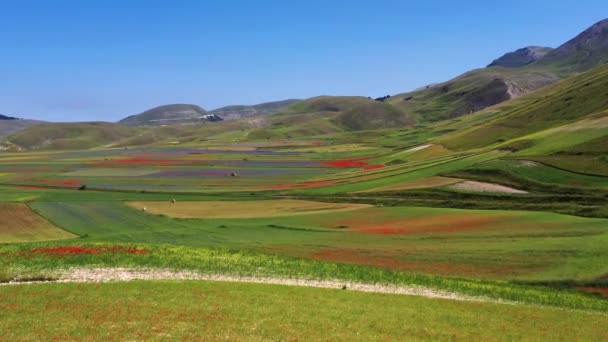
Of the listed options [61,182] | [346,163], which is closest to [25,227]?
[61,182]

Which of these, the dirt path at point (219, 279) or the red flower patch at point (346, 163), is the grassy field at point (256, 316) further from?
the red flower patch at point (346, 163)

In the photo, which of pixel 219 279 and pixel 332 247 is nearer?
pixel 219 279

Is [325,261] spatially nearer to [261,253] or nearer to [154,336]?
[261,253]

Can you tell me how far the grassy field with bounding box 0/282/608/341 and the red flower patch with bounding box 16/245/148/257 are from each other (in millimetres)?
11098

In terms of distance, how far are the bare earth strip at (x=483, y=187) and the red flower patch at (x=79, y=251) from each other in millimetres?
56242

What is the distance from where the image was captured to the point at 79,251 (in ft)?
146

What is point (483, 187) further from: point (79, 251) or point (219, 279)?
point (79, 251)

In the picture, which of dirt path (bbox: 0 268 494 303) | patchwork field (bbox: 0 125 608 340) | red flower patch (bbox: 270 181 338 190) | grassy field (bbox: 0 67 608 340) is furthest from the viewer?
red flower patch (bbox: 270 181 338 190)

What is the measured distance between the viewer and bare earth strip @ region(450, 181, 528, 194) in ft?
271

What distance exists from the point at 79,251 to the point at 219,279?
14.1 metres

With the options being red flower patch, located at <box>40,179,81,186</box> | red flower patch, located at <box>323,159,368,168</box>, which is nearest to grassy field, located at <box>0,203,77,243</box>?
red flower patch, located at <box>40,179,81,186</box>

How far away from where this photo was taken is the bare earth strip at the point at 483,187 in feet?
271

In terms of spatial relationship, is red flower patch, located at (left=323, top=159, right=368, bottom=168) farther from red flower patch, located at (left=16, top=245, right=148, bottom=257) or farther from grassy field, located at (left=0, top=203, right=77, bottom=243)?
red flower patch, located at (left=16, top=245, right=148, bottom=257)

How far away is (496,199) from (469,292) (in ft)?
148
